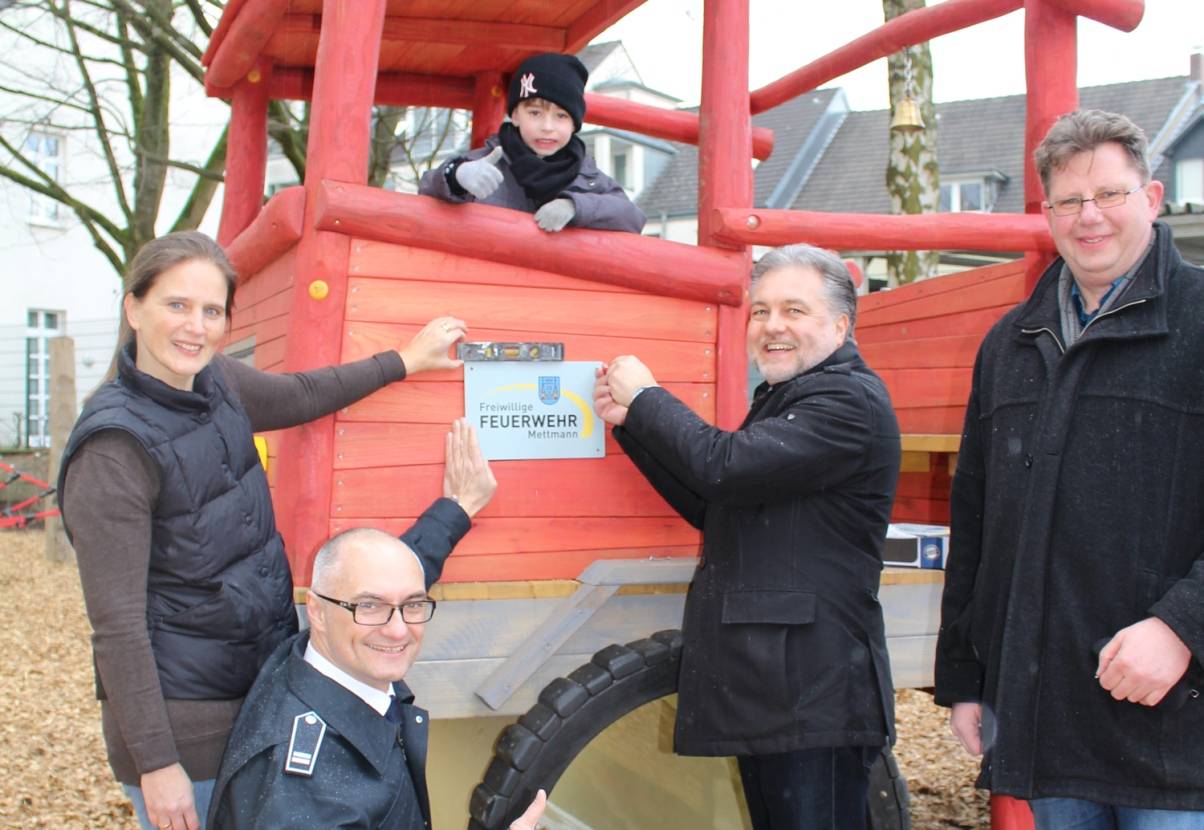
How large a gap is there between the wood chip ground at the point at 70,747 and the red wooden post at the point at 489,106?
10.4 feet

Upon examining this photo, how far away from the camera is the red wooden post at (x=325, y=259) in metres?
2.68

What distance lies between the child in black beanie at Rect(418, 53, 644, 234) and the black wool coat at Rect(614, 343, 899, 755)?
2.29ft

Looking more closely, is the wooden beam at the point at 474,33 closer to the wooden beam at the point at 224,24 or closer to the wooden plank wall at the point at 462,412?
the wooden beam at the point at 224,24

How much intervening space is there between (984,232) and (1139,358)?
127 centimetres

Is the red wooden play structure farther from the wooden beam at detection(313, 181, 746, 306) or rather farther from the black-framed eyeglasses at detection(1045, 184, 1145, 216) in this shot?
the black-framed eyeglasses at detection(1045, 184, 1145, 216)

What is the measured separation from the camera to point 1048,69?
3332mm

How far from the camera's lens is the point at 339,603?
2.01 meters

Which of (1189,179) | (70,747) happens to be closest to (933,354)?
(70,747)

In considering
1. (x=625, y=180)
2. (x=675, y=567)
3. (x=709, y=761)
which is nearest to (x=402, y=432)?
(x=675, y=567)

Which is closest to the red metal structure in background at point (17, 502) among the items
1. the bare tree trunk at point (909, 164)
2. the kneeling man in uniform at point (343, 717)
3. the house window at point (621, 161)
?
the bare tree trunk at point (909, 164)

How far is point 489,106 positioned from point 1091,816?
3214 mm

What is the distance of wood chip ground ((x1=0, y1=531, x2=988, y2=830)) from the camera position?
16.6 feet

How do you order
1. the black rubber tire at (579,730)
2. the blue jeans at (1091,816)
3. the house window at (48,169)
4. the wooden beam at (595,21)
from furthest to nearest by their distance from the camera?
the house window at (48,169)
the wooden beam at (595,21)
the black rubber tire at (579,730)
the blue jeans at (1091,816)

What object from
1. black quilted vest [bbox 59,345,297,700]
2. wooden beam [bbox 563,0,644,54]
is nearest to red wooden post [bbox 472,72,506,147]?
wooden beam [bbox 563,0,644,54]
